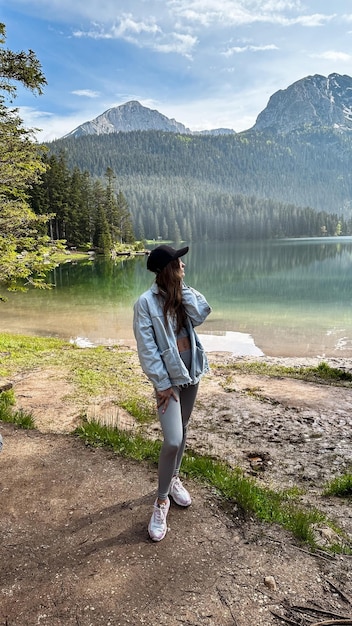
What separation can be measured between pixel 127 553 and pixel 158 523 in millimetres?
384

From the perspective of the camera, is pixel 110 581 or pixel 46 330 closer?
pixel 110 581

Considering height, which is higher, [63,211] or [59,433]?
[63,211]

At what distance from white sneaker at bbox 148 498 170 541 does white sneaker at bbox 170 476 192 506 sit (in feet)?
1.09

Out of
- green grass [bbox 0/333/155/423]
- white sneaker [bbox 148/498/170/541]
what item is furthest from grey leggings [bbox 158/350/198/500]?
green grass [bbox 0/333/155/423]

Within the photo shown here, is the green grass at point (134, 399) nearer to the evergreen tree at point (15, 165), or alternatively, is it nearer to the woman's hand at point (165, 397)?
the woman's hand at point (165, 397)

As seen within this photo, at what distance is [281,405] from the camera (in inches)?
373

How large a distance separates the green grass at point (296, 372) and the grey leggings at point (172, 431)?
24.9 feet

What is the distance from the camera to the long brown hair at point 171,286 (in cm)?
370

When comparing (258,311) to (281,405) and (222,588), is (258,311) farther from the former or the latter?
(222,588)

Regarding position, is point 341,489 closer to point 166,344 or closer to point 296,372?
point 166,344

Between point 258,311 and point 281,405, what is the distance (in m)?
17.8

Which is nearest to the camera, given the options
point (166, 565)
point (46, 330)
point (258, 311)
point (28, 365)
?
point (166, 565)

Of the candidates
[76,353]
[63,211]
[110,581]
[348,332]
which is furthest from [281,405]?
[63,211]

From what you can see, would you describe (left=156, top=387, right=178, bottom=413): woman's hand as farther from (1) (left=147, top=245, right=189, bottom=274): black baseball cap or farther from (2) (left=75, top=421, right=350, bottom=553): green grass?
(2) (left=75, top=421, right=350, bottom=553): green grass
